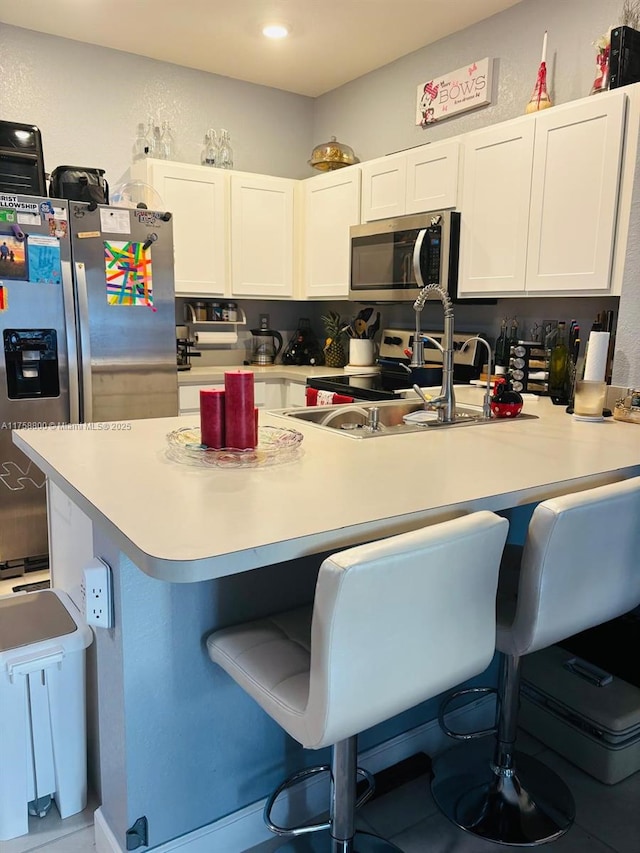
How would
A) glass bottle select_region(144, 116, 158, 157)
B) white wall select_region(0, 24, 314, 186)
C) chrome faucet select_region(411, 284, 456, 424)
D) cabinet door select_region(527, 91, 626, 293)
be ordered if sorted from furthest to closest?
glass bottle select_region(144, 116, 158, 157) → white wall select_region(0, 24, 314, 186) → cabinet door select_region(527, 91, 626, 293) → chrome faucet select_region(411, 284, 456, 424)

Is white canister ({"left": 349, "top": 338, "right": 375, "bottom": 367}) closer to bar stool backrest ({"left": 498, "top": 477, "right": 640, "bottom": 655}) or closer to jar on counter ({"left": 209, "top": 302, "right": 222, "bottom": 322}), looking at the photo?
jar on counter ({"left": 209, "top": 302, "right": 222, "bottom": 322})

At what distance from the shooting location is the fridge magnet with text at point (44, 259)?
2.86 metres

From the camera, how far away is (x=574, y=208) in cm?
259

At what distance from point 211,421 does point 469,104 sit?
2.75 m

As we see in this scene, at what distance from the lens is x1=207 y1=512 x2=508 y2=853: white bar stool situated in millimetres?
958

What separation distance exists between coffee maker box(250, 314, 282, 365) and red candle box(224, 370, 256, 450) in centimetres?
284

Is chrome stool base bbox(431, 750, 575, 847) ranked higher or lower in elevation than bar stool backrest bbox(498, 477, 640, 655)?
lower

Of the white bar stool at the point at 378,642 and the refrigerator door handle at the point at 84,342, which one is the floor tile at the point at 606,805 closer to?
the white bar stool at the point at 378,642

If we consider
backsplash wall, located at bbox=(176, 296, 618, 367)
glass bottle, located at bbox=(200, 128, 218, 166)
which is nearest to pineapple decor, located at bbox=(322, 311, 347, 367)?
backsplash wall, located at bbox=(176, 296, 618, 367)

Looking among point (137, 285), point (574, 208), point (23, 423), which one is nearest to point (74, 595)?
point (23, 423)

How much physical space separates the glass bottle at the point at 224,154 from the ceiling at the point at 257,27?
Result: 1.34 feet

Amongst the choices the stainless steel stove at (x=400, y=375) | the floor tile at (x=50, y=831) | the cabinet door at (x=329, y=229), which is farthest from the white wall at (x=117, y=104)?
the floor tile at (x=50, y=831)

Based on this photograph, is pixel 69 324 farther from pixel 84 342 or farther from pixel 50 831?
pixel 50 831

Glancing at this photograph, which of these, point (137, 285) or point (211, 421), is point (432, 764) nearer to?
point (211, 421)
